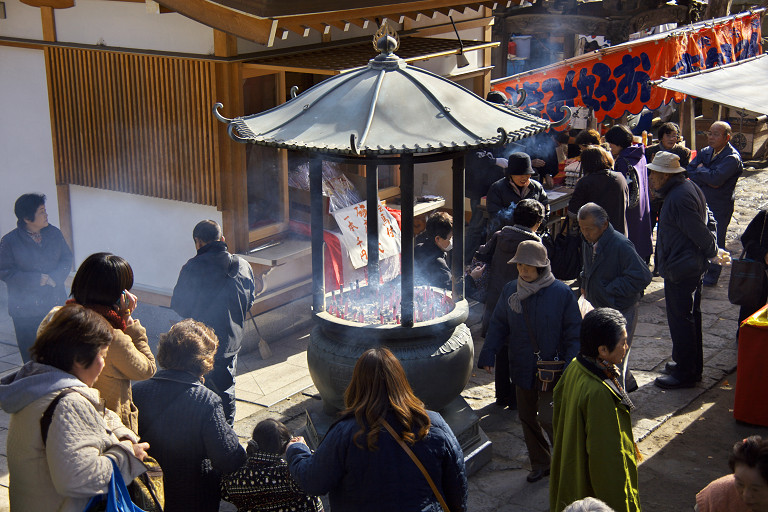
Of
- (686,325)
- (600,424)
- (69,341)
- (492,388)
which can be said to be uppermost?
(69,341)

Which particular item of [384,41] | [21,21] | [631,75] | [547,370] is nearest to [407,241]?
[547,370]

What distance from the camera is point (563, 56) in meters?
19.3

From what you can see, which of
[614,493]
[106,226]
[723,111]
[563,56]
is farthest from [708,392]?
[563,56]

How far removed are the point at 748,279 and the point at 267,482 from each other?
5032 mm

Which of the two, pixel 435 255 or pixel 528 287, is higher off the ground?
pixel 528 287

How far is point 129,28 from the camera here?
8195mm

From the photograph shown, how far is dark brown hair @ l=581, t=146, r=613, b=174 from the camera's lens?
8242 mm

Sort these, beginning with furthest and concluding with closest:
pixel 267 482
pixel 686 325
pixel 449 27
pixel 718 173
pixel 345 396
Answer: pixel 449 27, pixel 718 173, pixel 686 325, pixel 267 482, pixel 345 396

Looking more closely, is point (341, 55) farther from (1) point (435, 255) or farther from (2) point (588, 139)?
(2) point (588, 139)

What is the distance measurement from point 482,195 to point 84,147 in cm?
442

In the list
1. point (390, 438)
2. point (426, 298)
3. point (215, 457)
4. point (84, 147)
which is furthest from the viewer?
point (84, 147)

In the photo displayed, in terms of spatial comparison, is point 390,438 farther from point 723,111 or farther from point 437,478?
point 723,111

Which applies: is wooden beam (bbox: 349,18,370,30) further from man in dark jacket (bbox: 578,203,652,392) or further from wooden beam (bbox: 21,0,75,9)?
man in dark jacket (bbox: 578,203,652,392)

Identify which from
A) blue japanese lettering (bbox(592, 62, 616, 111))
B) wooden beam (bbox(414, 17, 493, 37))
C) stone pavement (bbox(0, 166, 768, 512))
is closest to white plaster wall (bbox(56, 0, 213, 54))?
stone pavement (bbox(0, 166, 768, 512))
